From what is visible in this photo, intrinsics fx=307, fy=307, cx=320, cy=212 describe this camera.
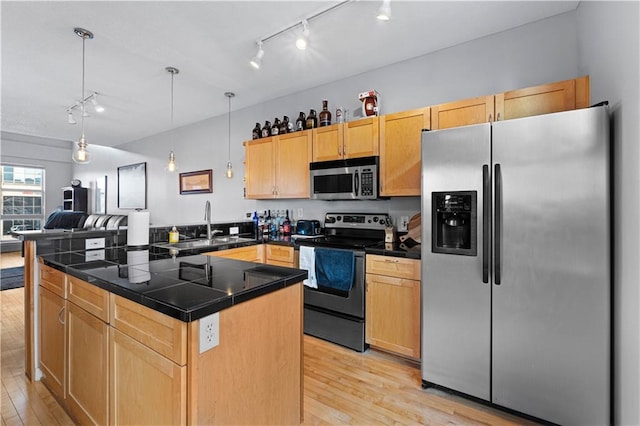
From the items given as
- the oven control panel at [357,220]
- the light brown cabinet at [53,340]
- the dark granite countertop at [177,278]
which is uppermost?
the oven control panel at [357,220]

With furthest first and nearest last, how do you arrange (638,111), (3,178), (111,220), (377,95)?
1. (3,178)
2. (111,220)
3. (377,95)
4. (638,111)

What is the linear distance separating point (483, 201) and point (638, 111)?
78cm

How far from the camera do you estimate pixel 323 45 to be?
275cm

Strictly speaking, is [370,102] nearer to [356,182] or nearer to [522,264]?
[356,182]

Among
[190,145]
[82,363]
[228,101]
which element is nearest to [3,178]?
[190,145]

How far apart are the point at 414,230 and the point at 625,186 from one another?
1.42 meters

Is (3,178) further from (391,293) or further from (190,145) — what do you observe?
(391,293)

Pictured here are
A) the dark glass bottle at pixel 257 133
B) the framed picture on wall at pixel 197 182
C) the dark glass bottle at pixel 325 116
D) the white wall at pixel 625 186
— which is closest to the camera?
the white wall at pixel 625 186

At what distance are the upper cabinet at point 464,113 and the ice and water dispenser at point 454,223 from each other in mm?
741

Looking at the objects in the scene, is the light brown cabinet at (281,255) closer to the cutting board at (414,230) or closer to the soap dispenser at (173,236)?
the soap dispenser at (173,236)

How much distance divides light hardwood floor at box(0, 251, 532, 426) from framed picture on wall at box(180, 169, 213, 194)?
2.92 metres

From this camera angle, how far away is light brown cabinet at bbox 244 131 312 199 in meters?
3.40

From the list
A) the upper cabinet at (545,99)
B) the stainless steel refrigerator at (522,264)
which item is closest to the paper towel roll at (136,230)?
the stainless steel refrigerator at (522,264)

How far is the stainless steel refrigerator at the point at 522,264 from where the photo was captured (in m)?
1.62
